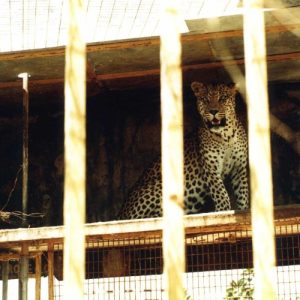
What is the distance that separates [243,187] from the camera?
12336 mm

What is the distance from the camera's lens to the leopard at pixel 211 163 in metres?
12.5

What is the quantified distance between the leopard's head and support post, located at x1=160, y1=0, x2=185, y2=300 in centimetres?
525

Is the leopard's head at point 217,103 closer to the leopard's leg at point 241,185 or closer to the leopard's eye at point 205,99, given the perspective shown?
the leopard's eye at point 205,99

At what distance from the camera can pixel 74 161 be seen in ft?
23.1

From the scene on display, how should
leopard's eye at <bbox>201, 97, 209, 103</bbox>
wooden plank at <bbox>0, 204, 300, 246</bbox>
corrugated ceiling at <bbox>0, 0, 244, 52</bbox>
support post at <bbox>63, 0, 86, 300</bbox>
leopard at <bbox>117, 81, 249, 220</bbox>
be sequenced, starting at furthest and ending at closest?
leopard's eye at <bbox>201, 97, 209, 103</bbox> → leopard at <bbox>117, 81, 249, 220</bbox> → corrugated ceiling at <bbox>0, 0, 244, 52</bbox> → wooden plank at <bbox>0, 204, 300, 246</bbox> → support post at <bbox>63, 0, 86, 300</bbox>

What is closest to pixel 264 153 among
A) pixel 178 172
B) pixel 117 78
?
pixel 178 172

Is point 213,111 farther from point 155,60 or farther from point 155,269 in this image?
point 155,269

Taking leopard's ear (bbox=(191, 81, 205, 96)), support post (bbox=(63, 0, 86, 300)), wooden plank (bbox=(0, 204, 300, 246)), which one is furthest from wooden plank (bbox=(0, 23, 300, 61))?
support post (bbox=(63, 0, 86, 300))

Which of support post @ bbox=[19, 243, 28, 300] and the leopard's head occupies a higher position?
the leopard's head

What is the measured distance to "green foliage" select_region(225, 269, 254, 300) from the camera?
36.0 ft

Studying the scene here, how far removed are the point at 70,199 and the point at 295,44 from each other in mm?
5677

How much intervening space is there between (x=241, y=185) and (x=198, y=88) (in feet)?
4.47

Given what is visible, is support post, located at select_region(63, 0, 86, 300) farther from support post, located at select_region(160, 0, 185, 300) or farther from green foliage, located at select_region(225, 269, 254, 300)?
green foliage, located at select_region(225, 269, 254, 300)

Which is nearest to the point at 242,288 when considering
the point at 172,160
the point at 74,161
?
the point at 172,160
